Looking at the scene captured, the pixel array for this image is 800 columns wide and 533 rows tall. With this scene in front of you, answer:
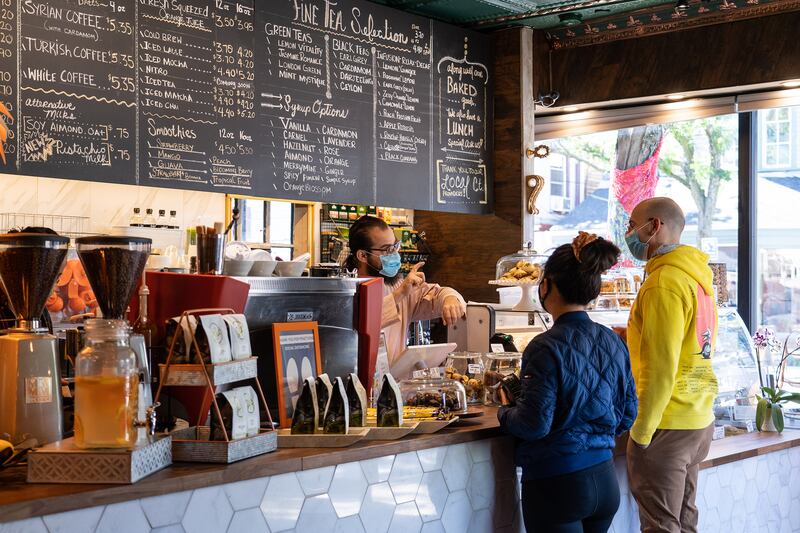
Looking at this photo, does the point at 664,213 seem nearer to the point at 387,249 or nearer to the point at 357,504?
the point at 387,249

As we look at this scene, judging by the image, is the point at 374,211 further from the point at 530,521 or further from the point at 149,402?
the point at 149,402

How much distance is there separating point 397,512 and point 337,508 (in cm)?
24

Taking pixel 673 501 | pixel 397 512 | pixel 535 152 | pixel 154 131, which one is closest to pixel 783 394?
pixel 673 501

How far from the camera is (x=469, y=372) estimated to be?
340 cm

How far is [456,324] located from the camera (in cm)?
430

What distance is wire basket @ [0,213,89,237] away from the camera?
645 centimetres

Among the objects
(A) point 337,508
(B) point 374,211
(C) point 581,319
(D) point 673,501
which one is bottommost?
(D) point 673,501

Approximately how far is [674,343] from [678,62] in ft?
10.7

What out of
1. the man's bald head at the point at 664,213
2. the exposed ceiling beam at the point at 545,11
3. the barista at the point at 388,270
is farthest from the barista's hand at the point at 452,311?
the exposed ceiling beam at the point at 545,11

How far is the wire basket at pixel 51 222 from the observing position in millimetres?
6453

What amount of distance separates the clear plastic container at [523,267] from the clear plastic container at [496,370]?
1.26 metres

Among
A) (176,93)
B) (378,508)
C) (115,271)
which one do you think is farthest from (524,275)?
(115,271)

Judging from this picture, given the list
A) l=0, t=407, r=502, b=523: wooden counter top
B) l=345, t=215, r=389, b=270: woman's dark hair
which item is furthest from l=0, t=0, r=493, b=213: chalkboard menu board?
l=0, t=407, r=502, b=523: wooden counter top

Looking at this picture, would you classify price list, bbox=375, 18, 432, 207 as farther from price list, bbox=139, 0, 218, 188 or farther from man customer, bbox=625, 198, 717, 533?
man customer, bbox=625, 198, 717, 533
